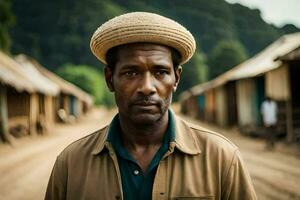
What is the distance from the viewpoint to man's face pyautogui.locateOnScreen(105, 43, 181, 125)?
2248mm

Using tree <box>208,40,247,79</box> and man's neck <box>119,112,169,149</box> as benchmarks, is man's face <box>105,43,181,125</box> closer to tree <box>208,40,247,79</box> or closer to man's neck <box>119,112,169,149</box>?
man's neck <box>119,112,169,149</box>

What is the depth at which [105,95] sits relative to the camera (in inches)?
2677

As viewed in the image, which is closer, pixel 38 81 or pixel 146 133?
pixel 146 133

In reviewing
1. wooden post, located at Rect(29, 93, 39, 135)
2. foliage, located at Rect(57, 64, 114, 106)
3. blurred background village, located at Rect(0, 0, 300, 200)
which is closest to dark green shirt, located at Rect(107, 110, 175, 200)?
blurred background village, located at Rect(0, 0, 300, 200)

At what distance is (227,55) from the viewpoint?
1879 inches

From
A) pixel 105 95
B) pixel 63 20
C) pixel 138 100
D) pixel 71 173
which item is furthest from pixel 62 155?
pixel 105 95

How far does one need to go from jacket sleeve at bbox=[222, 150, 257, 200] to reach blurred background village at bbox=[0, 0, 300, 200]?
179 inches

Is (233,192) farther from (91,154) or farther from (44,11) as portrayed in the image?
(44,11)

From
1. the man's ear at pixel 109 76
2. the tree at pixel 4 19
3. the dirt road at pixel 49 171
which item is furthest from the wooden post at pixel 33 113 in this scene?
the man's ear at pixel 109 76

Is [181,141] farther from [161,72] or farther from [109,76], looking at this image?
[109,76]

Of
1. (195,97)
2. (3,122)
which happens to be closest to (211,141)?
(3,122)

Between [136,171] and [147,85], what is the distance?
42 cm

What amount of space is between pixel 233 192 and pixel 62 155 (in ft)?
2.88

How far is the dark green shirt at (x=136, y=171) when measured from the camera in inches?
83.5
